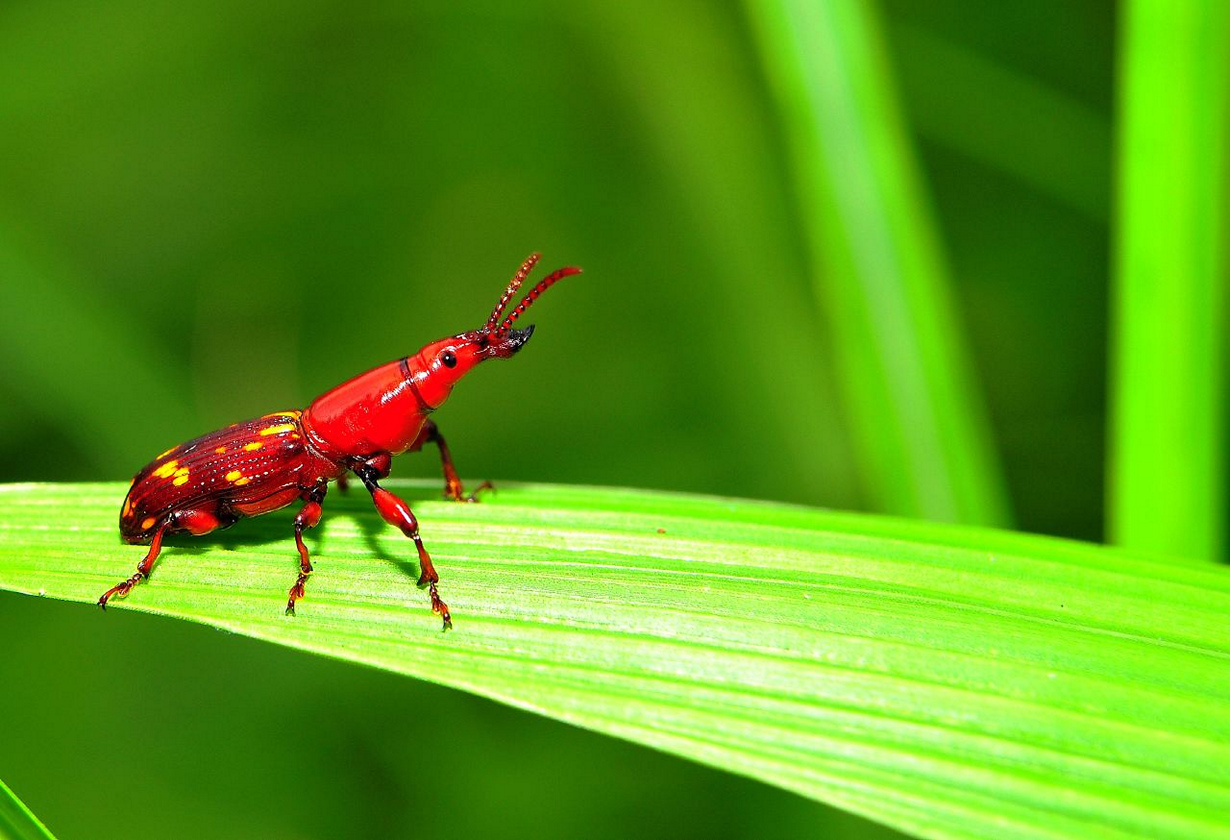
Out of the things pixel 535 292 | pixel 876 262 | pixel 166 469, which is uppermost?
pixel 876 262

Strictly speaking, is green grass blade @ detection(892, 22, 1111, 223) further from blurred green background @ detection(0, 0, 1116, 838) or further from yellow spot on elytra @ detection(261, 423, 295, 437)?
yellow spot on elytra @ detection(261, 423, 295, 437)

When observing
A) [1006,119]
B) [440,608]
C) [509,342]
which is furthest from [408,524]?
[1006,119]

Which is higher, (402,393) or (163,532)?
(402,393)

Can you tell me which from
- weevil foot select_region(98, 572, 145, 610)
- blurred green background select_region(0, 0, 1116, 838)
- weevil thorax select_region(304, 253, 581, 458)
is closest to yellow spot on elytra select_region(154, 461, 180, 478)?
weevil thorax select_region(304, 253, 581, 458)

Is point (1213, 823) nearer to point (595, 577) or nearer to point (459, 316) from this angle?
point (595, 577)

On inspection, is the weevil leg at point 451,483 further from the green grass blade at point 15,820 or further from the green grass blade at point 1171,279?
the green grass blade at point 1171,279

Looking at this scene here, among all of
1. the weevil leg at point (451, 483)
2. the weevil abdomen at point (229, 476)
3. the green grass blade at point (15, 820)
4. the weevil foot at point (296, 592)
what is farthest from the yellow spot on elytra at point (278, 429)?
the green grass blade at point (15, 820)

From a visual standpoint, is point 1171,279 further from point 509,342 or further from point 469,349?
point 469,349
